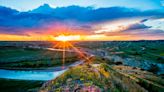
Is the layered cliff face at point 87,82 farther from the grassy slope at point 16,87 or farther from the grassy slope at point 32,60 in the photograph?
the grassy slope at point 32,60

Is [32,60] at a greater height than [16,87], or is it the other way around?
[32,60]

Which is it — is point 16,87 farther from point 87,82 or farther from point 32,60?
point 32,60

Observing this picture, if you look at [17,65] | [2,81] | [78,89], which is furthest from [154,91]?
[17,65]

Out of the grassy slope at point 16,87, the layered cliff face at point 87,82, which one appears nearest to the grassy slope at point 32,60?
the grassy slope at point 16,87

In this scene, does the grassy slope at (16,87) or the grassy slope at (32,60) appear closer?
the grassy slope at (16,87)

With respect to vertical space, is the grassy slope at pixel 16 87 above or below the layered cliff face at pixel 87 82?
below

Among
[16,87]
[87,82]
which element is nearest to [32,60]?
[16,87]

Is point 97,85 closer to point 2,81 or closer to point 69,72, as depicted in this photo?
point 69,72

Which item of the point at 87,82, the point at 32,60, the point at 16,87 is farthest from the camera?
the point at 32,60

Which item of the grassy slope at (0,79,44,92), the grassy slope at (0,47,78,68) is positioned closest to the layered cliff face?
the grassy slope at (0,79,44,92)

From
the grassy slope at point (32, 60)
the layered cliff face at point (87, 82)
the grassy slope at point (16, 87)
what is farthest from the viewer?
the grassy slope at point (32, 60)

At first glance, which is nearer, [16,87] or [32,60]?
[16,87]

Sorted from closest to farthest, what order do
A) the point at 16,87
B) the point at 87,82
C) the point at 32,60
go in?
the point at 87,82 → the point at 16,87 → the point at 32,60

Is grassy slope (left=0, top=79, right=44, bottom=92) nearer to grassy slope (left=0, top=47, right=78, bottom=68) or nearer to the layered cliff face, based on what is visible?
grassy slope (left=0, top=47, right=78, bottom=68)
